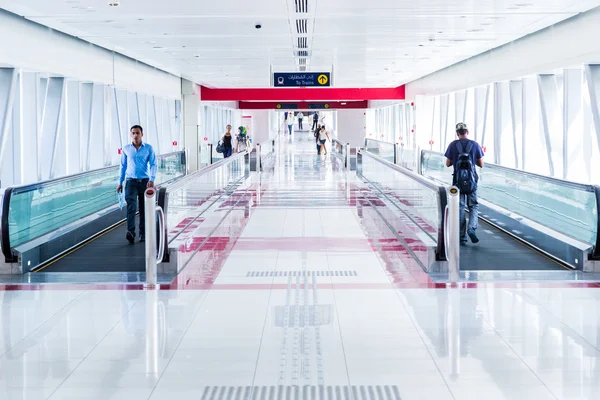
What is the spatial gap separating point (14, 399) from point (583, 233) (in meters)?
7.03

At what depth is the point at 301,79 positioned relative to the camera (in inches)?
837

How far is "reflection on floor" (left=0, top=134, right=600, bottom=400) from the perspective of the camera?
16.8 ft

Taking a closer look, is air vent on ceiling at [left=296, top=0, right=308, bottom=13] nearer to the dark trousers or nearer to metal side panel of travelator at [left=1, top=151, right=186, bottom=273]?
metal side panel of travelator at [left=1, top=151, right=186, bottom=273]

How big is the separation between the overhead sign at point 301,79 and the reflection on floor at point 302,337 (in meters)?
11.6

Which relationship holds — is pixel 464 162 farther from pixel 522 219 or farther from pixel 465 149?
pixel 522 219

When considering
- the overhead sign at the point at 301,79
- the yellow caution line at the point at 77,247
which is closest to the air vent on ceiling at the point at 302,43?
the overhead sign at the point at 301,79

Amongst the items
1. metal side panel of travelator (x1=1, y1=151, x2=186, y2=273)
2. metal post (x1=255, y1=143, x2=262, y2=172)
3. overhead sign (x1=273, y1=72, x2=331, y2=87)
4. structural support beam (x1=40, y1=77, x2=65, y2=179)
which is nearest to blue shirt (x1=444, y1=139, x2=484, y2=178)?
metal side panel of travelator (x1=1, y1=151, x2=186, y2=273)

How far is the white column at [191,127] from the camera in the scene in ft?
104

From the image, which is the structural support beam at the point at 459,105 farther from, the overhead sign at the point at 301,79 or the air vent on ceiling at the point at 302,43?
the air vent on ceiling at the point at 302,43

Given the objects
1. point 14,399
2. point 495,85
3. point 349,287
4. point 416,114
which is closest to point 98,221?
point 349,287

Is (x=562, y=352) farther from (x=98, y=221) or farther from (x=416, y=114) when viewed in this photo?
(x=416, y=114)

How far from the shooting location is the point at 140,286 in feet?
27.6

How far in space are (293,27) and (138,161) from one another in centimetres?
405

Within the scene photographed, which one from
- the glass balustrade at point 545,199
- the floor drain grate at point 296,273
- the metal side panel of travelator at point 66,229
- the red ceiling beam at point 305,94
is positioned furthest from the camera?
the red ceiling beam at point 305,94
